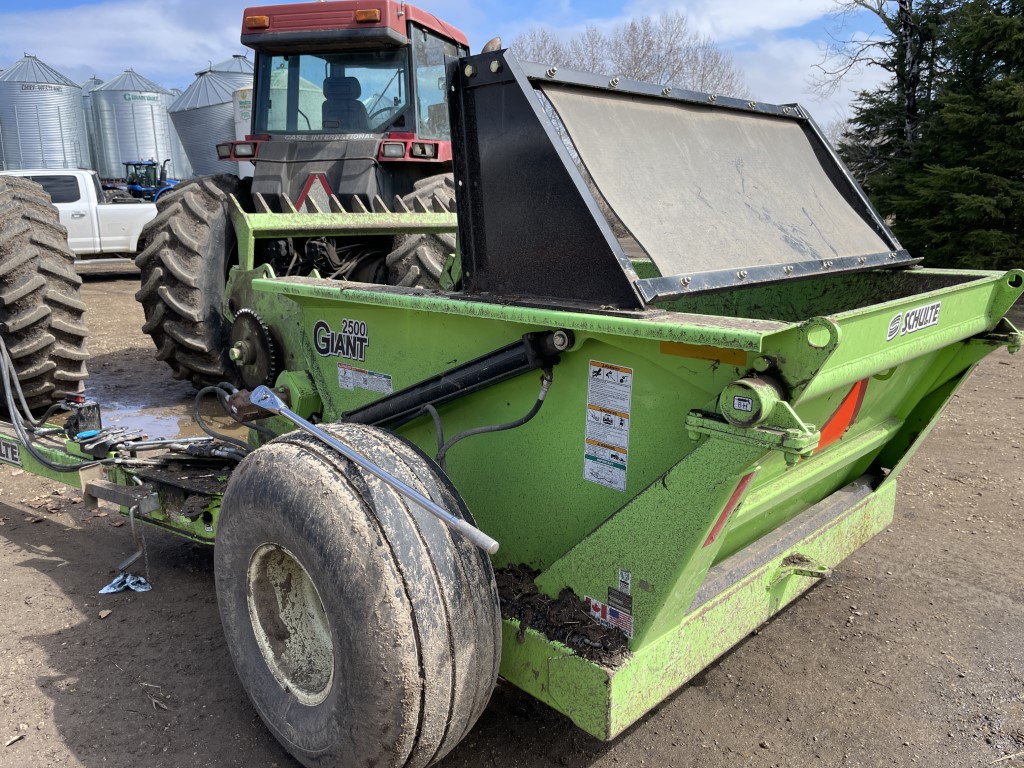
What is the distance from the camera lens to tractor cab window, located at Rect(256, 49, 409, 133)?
5.76 meters

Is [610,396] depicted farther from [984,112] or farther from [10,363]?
[984,112]

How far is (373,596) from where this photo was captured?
1.90 m

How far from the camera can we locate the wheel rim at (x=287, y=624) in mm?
2332

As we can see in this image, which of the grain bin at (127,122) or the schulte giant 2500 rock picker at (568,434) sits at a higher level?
the grain bin at (127,122)

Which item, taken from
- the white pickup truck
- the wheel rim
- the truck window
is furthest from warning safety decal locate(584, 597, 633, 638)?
the truck window

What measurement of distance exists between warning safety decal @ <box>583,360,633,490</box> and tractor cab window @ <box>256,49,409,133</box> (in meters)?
4.20

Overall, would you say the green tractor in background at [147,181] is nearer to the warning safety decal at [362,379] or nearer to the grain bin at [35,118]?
the grain bin at [35,118]

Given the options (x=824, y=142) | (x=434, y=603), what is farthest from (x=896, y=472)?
(x=434, y=603)

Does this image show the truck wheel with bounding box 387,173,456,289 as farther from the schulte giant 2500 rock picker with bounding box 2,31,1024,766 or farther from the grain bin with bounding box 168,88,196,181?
the grain bin with bounding box 168,88,196,181

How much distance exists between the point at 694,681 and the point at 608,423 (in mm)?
1224

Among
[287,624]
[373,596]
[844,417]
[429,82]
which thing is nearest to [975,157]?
[429,82]

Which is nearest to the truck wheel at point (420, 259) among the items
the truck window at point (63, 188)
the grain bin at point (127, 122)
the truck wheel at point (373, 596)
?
the truck wheel at point (373, 596)

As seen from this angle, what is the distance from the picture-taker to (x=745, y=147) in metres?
2.97

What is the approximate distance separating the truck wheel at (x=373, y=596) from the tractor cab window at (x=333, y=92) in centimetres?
409
